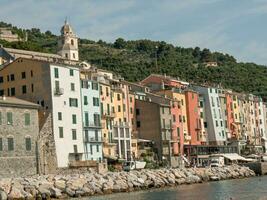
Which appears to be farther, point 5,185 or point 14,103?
point 14,103

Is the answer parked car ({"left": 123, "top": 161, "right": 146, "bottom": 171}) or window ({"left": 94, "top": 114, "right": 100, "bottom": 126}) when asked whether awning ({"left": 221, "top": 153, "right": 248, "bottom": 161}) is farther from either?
window ({"left": 94, "top": 114, "right": 100, "bottom": 126})

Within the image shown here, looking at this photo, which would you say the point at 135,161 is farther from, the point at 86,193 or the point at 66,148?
the point at 86,193

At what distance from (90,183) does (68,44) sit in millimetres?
76414

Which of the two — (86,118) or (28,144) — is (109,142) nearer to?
(86,118)

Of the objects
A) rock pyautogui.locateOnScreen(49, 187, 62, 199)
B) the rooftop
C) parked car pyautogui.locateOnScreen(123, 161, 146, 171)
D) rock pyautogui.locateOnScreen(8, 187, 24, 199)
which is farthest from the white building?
rock pyautogui.locateOnScreen(8, 187, 24, 199)

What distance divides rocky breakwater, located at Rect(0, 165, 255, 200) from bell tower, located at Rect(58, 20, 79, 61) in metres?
57.1

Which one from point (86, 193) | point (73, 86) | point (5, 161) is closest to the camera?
point (86, 193)

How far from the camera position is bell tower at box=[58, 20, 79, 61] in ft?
417

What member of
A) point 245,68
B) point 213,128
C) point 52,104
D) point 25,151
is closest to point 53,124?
point 52,104

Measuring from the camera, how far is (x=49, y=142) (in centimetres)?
6662

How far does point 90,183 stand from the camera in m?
55.4

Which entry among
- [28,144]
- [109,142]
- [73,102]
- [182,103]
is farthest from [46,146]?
[182,103]

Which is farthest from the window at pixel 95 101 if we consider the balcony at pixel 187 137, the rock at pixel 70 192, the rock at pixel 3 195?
the rock at pixel 3 195

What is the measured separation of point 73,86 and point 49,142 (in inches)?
365
